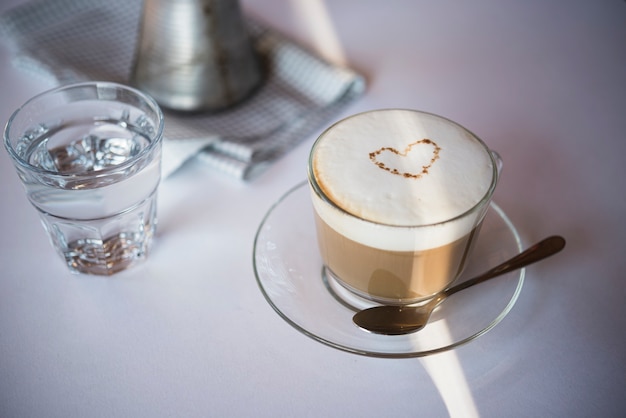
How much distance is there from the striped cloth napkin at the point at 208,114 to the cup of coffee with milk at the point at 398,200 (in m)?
0.20

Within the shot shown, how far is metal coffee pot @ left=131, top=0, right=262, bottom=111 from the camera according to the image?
0.79 metres

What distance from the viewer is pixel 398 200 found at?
521 millimetres

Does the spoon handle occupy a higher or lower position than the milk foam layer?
lower

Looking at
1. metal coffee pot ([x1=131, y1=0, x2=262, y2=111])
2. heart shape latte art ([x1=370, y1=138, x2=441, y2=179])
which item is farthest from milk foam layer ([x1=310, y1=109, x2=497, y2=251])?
metal coffee pot ([x1=131, y1=0, x2=262, y2=111])

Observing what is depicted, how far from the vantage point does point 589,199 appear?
0.71 metres

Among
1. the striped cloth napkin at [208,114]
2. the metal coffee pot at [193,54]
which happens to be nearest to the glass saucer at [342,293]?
the striped cloth napkin at [208,114]

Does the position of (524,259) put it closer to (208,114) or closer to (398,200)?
(398,200)

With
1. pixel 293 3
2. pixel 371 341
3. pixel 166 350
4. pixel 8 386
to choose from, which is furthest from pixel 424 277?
pixel 293 3

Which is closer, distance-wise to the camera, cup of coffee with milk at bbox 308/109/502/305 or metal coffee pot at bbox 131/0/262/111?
cup of coffee with milk at bbox 308/109/502/305

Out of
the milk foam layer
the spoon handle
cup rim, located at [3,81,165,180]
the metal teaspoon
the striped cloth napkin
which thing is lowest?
the striped cloth napkin

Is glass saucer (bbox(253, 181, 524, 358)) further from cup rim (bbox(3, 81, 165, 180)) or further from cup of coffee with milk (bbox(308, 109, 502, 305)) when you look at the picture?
cup rim (bbox(3, 81, 165, 180))

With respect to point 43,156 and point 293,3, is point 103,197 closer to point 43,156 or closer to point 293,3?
point 43,156

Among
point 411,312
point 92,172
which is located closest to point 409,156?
point 411,312

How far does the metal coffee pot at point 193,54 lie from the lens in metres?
0.79
